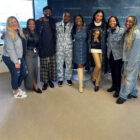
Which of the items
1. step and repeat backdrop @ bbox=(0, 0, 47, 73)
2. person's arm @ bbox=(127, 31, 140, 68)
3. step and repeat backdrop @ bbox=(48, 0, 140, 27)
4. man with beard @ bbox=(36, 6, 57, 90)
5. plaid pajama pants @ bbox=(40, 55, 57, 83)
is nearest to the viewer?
person's arm @ bbox=(127, 31, 140, 68)

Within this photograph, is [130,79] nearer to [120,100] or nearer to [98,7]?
[120,100]

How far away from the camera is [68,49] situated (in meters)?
3.01

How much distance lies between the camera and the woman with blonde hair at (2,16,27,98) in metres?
2.47

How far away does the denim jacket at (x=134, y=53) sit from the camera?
222 centimetres

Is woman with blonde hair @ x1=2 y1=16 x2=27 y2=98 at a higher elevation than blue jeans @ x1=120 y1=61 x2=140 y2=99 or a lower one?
higher

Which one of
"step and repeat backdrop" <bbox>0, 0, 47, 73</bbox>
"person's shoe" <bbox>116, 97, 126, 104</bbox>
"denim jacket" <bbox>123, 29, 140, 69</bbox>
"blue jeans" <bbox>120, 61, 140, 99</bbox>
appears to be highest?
"step and repeat backdrop" <bbox>0, 0, 47, 73</bbox>

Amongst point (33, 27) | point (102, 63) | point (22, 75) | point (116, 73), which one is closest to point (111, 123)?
point (116, 73)

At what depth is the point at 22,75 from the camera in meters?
2.85

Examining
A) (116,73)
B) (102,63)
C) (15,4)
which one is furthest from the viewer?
(15,4)

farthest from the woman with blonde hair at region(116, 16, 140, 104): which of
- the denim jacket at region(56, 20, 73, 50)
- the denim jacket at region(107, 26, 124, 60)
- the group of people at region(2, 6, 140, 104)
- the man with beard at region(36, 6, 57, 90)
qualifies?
the man with beard at region(36, 6, 57, 90)

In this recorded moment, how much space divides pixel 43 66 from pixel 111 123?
1.57 meters

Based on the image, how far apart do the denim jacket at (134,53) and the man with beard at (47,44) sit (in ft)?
4.14

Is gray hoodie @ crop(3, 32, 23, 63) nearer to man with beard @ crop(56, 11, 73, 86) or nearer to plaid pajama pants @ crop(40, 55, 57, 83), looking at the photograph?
plaid pajama pants @ crop(40, 55, 57, 83)

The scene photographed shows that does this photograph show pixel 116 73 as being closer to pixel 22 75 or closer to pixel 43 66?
pixel 43 66
